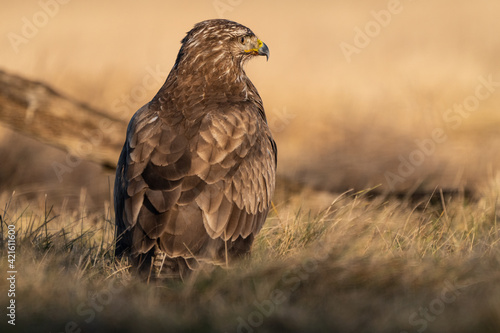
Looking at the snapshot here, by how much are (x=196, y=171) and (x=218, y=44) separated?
1560 millimetres

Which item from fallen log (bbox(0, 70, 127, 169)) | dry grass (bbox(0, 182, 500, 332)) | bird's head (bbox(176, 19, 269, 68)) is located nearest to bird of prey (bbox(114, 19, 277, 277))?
bird's head (bbox(176, 19, 269, 68))

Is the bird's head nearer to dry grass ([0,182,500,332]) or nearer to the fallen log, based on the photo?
dry grass ([0,182,500,332])

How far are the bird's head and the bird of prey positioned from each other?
0.01m

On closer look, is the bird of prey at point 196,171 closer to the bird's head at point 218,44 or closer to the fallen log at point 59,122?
the bird's head at point 218,44

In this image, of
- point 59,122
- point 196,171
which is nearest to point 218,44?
point 196,171

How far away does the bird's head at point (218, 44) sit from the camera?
20.3 ft

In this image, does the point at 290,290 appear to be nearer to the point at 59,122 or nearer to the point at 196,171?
the point at 196,171

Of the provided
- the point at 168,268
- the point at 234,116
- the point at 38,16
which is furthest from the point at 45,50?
the point at 168,268

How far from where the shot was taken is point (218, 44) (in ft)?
20.5

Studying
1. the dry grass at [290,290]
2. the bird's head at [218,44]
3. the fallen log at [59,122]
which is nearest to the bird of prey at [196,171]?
the bird's head at [218,44]

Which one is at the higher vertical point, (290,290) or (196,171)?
(196,171)

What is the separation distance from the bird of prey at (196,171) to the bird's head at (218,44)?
0.01 meters

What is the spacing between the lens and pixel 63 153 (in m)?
10.1

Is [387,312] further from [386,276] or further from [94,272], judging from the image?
[94,272]
